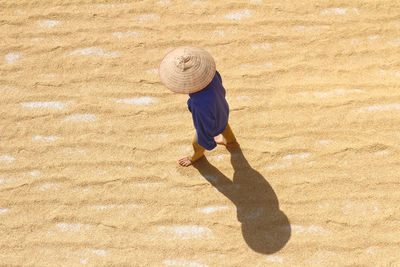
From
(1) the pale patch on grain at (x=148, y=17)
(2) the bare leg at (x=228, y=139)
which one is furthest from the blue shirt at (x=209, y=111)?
(1) the pale patch on grain at (x=148, y=17)

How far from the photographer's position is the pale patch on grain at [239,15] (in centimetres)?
402

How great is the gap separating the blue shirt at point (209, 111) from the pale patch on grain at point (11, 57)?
211cm

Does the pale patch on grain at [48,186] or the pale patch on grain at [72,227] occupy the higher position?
the pale patch on grain at [48,186]

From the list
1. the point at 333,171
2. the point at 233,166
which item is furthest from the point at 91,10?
the point at 333,171

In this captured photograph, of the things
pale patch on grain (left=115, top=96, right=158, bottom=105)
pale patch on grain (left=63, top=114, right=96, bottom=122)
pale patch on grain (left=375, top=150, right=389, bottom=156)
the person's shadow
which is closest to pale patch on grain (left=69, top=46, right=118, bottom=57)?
pale patch on grain (left=115, top=96, right=158, bottom=105)

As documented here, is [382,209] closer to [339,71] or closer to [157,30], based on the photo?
[339,71]

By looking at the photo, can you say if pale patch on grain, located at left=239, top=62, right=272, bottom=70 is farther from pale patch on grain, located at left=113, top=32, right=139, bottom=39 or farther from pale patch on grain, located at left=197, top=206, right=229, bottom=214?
pale patch on grain, located at left=197, top=206, right=229, bottom=214

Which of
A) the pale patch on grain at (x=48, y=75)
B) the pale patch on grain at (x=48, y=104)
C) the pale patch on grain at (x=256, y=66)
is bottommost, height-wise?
the pale patch on grain at (x=48, y=104)

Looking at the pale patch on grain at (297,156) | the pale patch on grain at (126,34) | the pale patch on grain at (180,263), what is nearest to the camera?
the pale patch on grain at (180,263)

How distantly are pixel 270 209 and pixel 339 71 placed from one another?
1.40 metres

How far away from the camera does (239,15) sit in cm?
404

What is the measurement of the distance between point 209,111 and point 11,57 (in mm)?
2349

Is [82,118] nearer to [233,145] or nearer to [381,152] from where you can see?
[233,145]

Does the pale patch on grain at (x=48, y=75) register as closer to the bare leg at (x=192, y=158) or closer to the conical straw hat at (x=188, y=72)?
the bare leg at (x=192, y=158)
